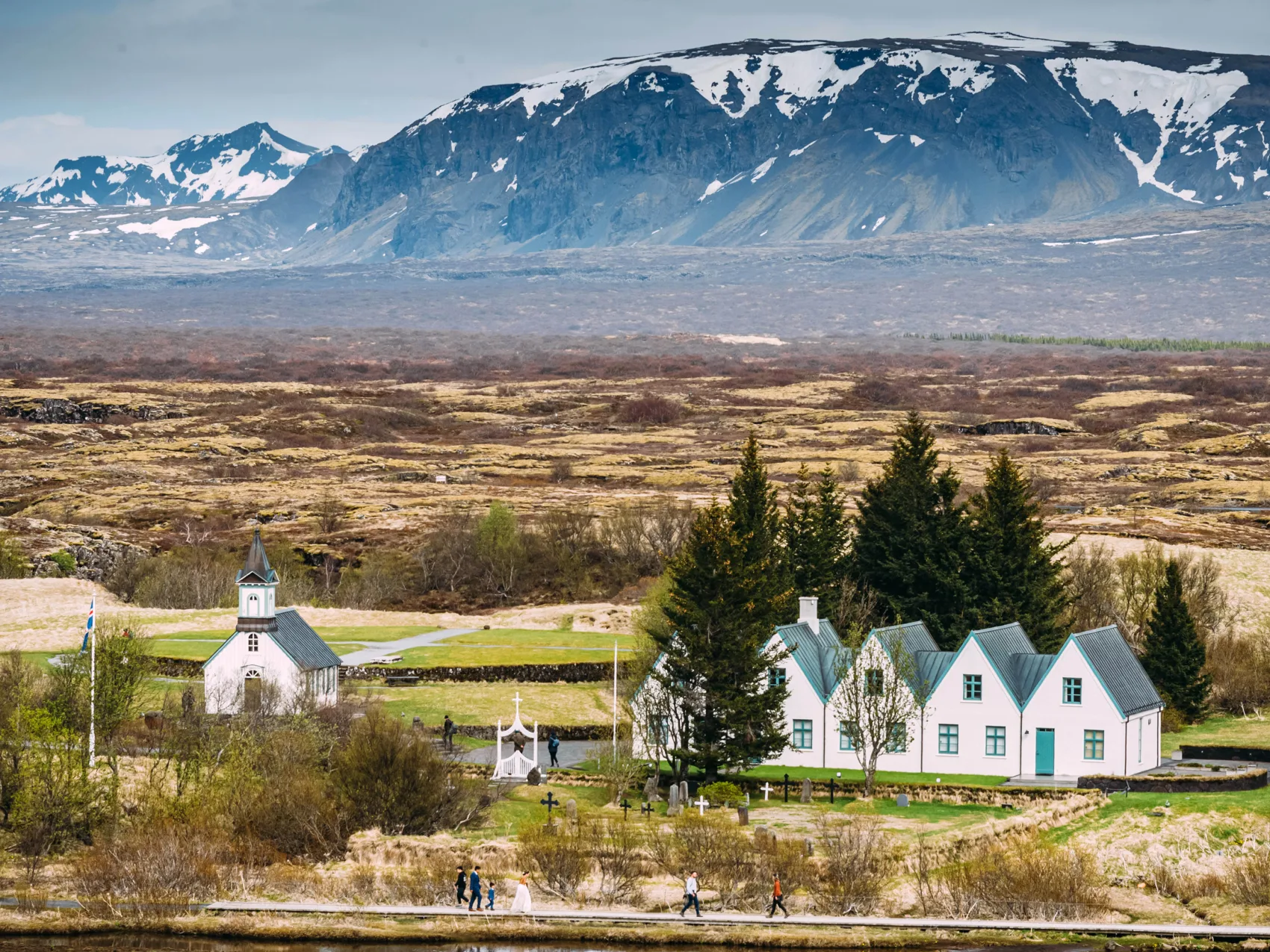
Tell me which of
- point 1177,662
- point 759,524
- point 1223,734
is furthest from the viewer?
point 759,524

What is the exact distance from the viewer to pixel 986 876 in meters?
53.0

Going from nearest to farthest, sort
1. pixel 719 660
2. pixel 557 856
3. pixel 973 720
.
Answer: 1. pixel 557 856
2. pixel 719 660
3. pixel 973 720

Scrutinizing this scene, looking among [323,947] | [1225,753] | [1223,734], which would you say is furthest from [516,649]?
[323,947]

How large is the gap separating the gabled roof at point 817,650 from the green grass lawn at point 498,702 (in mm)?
Result: 8924

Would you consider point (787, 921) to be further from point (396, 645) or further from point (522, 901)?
point (396, 645)

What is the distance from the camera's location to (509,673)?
82.7 metres

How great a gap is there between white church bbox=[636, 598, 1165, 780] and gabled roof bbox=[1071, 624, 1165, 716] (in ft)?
0.19

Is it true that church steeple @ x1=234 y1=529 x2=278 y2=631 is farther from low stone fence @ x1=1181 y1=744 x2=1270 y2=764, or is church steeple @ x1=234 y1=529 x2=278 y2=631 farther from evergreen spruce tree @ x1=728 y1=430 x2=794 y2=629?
low stone fence @ x1=1181 y1=744 x2=1270 y2=764

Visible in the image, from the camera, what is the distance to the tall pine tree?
84.9m

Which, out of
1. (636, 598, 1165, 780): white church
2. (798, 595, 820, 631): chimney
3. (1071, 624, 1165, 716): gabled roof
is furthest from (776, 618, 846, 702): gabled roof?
(1071, 624, 1165, 716): gabled roof

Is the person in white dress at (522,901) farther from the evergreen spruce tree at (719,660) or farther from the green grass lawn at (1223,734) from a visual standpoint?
the green grass lawn at (1223,734)

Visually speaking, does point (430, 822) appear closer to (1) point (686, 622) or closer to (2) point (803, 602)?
(1) point (686, 622)

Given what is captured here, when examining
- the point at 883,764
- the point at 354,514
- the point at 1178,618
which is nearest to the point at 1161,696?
the point at 1178,618

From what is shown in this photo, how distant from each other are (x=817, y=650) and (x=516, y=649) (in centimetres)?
1962
